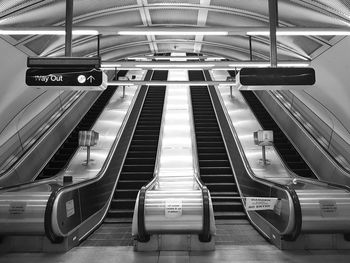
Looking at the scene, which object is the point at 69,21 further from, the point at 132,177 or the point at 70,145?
the point at 70,145

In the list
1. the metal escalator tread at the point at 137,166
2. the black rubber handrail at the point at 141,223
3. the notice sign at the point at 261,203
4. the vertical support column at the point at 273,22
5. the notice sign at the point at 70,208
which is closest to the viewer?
the notice sign at the point at 261,203

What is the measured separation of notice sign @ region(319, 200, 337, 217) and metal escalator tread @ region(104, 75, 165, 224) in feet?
13.2

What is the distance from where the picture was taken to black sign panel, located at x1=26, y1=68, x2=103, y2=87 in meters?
5.35

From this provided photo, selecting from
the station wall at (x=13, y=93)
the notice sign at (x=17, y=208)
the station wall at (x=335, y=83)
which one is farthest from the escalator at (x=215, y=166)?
the station wall at (x=13, y=93)

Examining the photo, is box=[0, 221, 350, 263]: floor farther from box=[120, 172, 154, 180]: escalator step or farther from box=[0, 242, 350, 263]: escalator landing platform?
box=[120, 172, 154, 180]: escalator step

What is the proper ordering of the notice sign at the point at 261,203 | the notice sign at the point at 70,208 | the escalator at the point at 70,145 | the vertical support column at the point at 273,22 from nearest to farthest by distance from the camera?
the notice sign at the point at 261,203 → the vertical support column at the point at 273,22 → the notice sign at the point at 70,208 → the escalator at the point at 70,145

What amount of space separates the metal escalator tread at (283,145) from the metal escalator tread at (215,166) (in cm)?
166

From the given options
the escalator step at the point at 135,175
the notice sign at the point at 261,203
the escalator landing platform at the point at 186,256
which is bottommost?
the escalator landing platform at the point at 186,256

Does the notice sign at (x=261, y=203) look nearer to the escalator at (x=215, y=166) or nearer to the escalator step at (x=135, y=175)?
the escalator at (x=215, y=166)

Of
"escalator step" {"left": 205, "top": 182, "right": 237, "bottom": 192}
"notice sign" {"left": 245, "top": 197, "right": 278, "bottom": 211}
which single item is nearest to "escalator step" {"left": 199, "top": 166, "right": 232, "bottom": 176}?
"escalator step" {"left": 205, "top": 182, "right": 237, "bottom": 192}

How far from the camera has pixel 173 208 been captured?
217 inches

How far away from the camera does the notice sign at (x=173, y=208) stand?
18.0ft

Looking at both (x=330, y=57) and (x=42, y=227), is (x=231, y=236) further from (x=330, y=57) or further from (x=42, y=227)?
(x=330, y=57)

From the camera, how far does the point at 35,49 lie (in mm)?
8508
